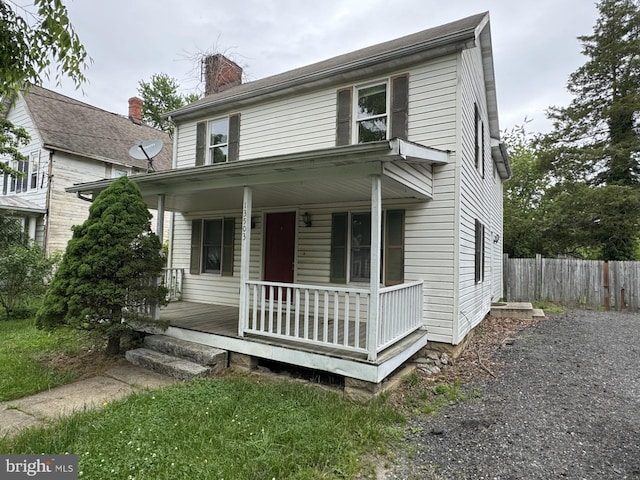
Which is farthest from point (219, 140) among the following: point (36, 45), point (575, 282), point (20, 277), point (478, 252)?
point (575, 282)

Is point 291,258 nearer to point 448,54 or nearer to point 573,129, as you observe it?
point 448,54

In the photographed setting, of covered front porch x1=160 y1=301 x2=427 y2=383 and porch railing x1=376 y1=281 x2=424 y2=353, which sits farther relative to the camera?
porch railing x1=376 y1=281 x2=424 y2=353

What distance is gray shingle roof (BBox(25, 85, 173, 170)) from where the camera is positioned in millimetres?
13656

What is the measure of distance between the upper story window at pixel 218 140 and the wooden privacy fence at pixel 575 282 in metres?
10.4

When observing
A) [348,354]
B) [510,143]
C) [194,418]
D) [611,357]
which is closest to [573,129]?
[510,143]

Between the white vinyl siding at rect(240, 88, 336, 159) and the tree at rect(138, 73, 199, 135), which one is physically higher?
the tree at rect(138, 73, 199, 135)

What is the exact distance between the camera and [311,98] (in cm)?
733

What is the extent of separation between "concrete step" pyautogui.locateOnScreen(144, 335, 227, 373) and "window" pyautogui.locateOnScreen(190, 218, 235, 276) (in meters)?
2.70

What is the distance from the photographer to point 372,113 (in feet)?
21.9

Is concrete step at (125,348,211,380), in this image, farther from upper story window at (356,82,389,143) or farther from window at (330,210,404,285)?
upper story window at (356,82,389,143)

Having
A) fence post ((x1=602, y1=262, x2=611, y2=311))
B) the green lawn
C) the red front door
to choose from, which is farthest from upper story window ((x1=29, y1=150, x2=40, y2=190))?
fence post ((x1=602, y1=262, x2=611, y2=311))

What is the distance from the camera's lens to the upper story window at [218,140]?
8.43m

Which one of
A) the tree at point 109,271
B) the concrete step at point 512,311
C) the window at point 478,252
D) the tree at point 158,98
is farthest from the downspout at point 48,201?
the tree at point 158,98

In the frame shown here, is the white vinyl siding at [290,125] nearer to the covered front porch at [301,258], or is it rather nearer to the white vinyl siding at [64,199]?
the covered front porch at [301,258]
